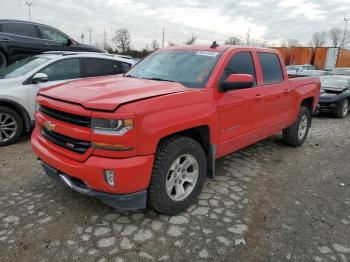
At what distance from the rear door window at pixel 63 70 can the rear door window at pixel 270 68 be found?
3.81 metres

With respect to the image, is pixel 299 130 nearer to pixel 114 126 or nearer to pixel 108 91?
pixel 108 91

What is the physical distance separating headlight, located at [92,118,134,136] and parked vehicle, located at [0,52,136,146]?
3550 mm

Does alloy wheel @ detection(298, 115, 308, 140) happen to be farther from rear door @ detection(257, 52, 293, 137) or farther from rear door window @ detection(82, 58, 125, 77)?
rear door window @ detection(82, 58, 125, 77)

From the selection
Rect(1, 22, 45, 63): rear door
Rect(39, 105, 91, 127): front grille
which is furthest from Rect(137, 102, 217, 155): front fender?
Rect(1, 22, 45, 63): rear door

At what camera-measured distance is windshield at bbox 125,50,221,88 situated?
385cm

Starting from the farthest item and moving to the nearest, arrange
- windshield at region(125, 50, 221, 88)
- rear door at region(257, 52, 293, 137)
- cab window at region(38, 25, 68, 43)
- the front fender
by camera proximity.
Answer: cab window at region(38, 25, 68, 43) < rear door at region(257, 52, 293, 137) < windshield at region(125, 50, 221, 88) < the front fender

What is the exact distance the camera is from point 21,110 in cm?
573

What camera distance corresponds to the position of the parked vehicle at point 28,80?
5609 mm

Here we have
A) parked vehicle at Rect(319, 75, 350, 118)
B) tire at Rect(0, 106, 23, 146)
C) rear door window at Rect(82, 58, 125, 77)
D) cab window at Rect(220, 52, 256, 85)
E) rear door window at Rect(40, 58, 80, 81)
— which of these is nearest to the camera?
cab window at Rect(220, 52, 256, 85)

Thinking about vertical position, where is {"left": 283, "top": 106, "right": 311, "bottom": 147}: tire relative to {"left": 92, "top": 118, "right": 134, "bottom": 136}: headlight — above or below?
below

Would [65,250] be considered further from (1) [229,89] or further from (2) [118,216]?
(1) [229,89]

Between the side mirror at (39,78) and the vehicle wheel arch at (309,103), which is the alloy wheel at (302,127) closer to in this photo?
the vehicle wheel arch at (309,103)

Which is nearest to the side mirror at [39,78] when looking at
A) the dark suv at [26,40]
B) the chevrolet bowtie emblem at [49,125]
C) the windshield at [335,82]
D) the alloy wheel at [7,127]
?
the alloy wheel at [7,127]

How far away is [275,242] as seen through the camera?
308cm
